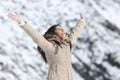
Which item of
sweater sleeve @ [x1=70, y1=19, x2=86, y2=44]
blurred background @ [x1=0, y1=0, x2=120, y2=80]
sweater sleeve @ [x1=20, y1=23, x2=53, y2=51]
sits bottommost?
sweater sleeve @ [x1=20, y1=23, x2=53, y2=51]

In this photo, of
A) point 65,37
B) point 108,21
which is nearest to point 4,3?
point 108,21

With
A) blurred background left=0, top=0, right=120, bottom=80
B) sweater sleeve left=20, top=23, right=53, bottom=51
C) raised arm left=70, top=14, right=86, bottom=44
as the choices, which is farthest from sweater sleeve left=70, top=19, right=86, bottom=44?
blurred background left=0, top=0, right=120, bottom=80

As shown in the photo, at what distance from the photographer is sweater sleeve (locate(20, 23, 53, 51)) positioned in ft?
4.90

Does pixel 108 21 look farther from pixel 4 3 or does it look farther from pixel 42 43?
pixel 42 43

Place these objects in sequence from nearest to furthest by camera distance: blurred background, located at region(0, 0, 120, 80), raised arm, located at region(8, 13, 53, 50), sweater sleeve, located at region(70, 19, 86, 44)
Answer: raised arm, located at region(8, 13, 53, 50) < sweater sleeve, located at region(70, 19, 86, 44) < blurred background, located at region(0, 0, 120, 80)

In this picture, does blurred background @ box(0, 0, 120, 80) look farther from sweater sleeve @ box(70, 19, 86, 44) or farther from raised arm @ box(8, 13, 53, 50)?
raised arm @ box(8, 13, 53, 50)

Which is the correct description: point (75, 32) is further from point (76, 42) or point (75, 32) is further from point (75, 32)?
point (76, 42)

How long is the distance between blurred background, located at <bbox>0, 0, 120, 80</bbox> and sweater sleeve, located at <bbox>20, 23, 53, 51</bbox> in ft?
2.92

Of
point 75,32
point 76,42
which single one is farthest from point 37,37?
point 76,42

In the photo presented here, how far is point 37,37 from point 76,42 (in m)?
1.22

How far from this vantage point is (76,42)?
2.71m

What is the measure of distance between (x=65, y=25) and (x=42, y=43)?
1279 mm

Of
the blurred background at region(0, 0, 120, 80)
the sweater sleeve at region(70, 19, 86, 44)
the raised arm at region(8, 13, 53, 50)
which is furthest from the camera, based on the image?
the blurred background at region(0, 0, 120, 80)

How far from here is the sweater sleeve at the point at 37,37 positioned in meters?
1.49
